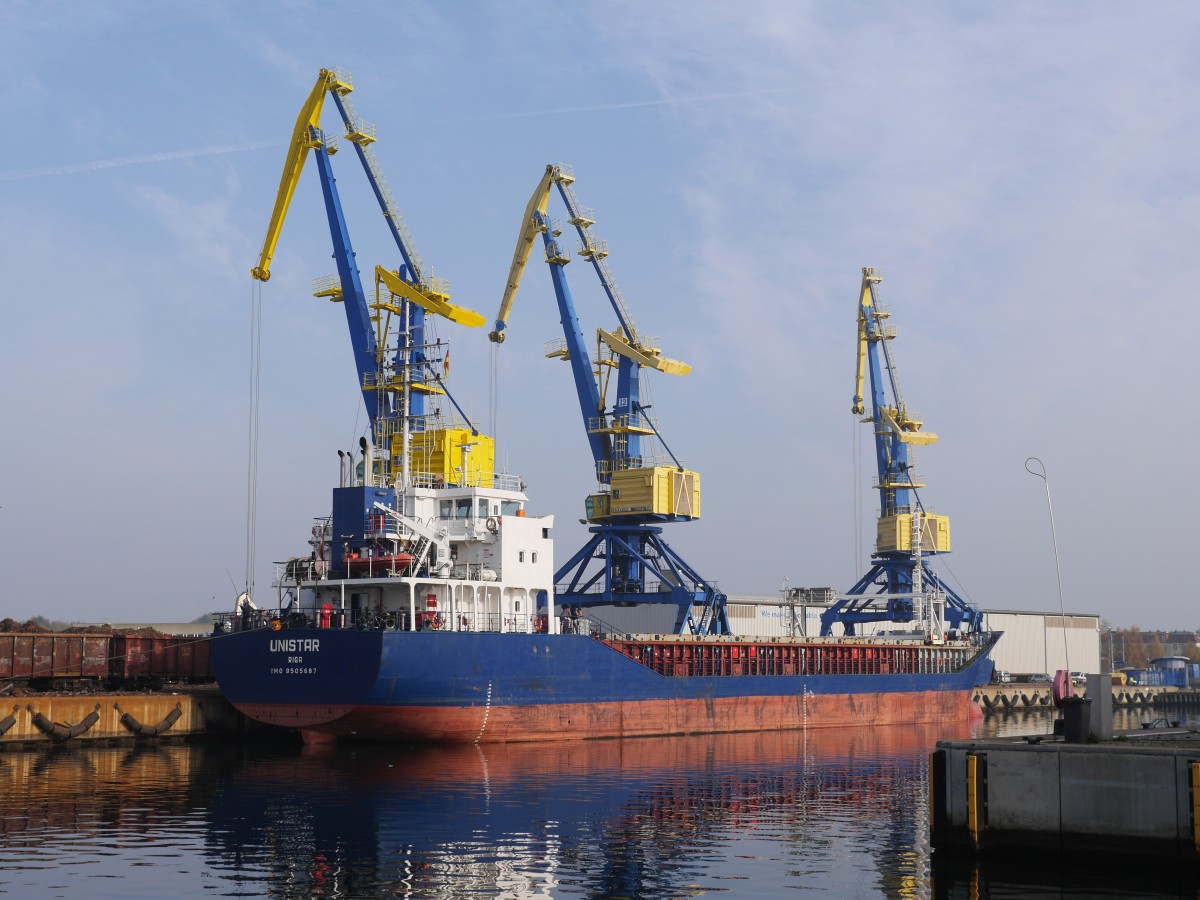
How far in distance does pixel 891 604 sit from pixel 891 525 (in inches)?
175

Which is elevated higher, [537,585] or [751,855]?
[537,585]

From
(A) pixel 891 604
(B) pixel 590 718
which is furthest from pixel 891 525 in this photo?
(B) pixel 590 718

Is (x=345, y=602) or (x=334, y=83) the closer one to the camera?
(x=345, y=602)

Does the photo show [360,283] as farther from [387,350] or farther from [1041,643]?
[1041,643]

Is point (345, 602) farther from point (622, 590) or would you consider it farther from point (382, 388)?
point (622, 590)

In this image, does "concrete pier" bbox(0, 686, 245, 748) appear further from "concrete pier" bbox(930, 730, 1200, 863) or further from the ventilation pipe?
"concrete pier" bbox(930, 730, 1200, 863)

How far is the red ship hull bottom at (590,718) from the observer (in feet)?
122

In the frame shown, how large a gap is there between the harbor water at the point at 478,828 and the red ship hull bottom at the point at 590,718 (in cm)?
80

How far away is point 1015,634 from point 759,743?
6019 centimetres

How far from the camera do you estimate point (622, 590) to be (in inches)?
2217

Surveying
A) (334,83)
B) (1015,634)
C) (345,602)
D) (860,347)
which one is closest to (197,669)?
(345,602)

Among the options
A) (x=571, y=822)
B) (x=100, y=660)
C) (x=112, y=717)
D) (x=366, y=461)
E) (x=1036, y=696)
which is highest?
(x=366, y=461)

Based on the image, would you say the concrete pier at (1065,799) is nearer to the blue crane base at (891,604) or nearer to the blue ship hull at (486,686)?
the blue ship hull at (486,686)

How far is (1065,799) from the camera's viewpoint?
19.3 metres
